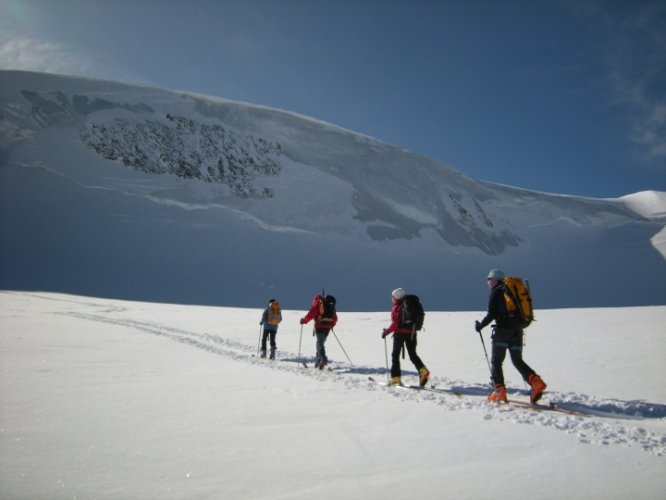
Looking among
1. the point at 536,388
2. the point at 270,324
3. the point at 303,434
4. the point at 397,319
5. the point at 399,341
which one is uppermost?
the point at 397,319

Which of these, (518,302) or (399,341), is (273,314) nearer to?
(399,341)

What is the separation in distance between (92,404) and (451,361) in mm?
6236

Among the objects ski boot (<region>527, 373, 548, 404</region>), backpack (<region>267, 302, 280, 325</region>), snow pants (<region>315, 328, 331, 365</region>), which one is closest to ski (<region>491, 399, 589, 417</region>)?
ski boot (<region>527, 373, 548, 404</region>)

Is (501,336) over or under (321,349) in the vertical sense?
over

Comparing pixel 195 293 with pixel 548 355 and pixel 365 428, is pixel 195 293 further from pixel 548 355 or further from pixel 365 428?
pixel 365 428

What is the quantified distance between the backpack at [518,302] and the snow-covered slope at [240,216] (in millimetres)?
25603

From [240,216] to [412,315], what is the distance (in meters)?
36.5

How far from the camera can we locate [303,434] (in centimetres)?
330

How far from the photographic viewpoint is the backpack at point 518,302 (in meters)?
5.38

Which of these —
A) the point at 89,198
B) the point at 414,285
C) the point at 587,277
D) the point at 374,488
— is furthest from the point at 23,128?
the point at 587,277

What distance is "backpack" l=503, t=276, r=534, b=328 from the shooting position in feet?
17.6

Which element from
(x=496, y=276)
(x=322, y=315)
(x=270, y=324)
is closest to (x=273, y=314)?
(x=270, y=324)

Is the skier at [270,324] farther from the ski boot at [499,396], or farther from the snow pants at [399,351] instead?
the ski boot at [499,396]

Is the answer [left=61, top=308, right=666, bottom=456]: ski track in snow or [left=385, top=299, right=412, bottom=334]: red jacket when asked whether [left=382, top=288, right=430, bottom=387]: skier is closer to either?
[left=385, top=299, right=412, bottom=334]: red jacket
